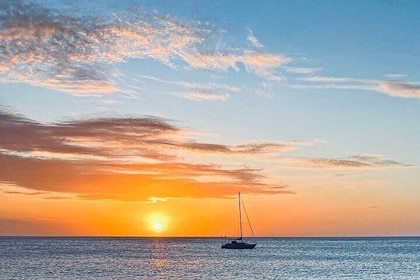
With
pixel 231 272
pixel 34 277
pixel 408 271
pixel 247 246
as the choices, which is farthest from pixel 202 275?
pixel 247 246

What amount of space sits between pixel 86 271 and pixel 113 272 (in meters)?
4.77

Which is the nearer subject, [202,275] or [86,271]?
[202,275]

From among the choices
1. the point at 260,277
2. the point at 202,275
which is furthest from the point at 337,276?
the point at 202,275

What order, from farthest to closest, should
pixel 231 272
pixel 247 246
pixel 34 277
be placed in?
pixel 247 246
pixel 231 272
pixel 34 277

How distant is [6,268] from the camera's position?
345 feet

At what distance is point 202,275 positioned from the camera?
306ft

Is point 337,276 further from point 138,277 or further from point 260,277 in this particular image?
point 138,277

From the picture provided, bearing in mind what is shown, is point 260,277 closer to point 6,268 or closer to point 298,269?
point 298,269

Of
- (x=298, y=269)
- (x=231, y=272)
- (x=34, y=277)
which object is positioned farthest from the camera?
(x=298, y=269)

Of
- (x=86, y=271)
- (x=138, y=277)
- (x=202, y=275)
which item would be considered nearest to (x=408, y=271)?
(x=202, y=275)

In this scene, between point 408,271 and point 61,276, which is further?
point 408,271

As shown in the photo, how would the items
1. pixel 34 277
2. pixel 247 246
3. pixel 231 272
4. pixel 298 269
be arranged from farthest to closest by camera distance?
pixel 247 246, pixel 298 269, pixel 231 272, pixel 34 277

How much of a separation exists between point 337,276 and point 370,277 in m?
5.05

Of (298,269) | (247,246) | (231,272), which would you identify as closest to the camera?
(231,272)
